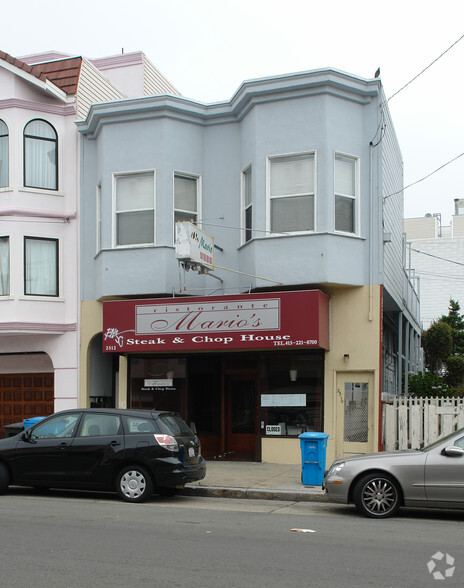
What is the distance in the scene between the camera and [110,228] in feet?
56.2

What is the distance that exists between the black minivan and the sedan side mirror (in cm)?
399

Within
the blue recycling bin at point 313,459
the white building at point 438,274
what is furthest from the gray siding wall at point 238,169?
the white building at point 438,274

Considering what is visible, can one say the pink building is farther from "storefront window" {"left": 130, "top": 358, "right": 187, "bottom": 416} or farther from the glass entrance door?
the glass entrance door

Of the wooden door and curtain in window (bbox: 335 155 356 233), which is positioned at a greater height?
curtain in window (bbox: 335 155 356 233)

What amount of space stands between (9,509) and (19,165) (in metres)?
9.66

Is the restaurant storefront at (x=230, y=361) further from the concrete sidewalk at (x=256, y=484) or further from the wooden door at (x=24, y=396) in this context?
the wooden door at (x=24, y=396)

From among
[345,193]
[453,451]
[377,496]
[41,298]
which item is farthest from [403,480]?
[41,298]

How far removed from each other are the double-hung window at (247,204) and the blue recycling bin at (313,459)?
5.36 m

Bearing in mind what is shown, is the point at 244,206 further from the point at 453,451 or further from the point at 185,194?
the point at 453,451

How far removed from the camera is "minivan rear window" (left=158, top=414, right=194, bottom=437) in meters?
11.9

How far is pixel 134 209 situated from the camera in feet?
56.2

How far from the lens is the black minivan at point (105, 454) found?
11430 millimetres

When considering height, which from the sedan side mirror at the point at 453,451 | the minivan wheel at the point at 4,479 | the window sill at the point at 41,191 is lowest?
the minivan wheel at the point at 4,479

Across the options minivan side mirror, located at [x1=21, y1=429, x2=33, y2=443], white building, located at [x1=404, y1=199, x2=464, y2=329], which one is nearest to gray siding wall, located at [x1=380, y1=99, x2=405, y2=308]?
minivan side mirror, located at [x1=21, y1=429, x2=33, y2=443]
